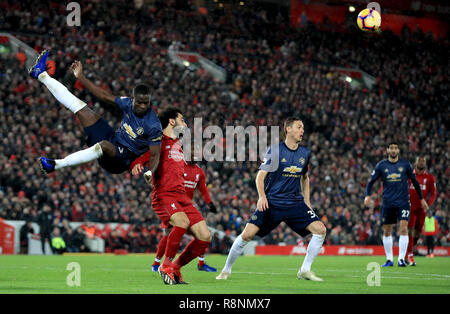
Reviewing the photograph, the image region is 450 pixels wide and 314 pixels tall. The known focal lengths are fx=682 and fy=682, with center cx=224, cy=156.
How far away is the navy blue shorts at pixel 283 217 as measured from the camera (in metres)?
11.2

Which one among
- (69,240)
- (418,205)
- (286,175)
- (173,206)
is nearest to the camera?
(173,206)

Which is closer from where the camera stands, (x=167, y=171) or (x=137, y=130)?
(x=137, y=130)

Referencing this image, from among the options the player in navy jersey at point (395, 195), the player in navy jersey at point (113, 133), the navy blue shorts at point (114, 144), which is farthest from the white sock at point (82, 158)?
the player in navy jersey at point (395, 195)

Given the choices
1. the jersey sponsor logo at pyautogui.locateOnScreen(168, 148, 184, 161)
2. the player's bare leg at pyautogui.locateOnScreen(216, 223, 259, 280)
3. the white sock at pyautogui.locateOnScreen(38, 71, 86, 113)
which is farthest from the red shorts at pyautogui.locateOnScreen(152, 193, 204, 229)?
the white sock at pyautogui.locateOnScreen(38, 71, 86, 113)

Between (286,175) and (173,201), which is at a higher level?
(286,175)

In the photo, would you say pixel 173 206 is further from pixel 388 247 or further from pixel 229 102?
pixel 229 102

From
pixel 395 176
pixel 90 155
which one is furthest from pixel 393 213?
Result: pixel 90 155

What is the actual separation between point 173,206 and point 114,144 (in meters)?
1.35

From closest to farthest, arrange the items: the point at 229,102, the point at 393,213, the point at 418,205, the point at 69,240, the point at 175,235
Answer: the point at 175,235 → the point at 393,213 → the point at 418,205 → the point at 69,240 → the point at 229,102

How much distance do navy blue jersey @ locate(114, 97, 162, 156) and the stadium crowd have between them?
44.6ft

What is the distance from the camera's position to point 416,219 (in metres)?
18.5

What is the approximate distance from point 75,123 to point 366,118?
1644cm

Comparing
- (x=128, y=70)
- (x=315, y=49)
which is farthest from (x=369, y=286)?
(x=315, y=49)
